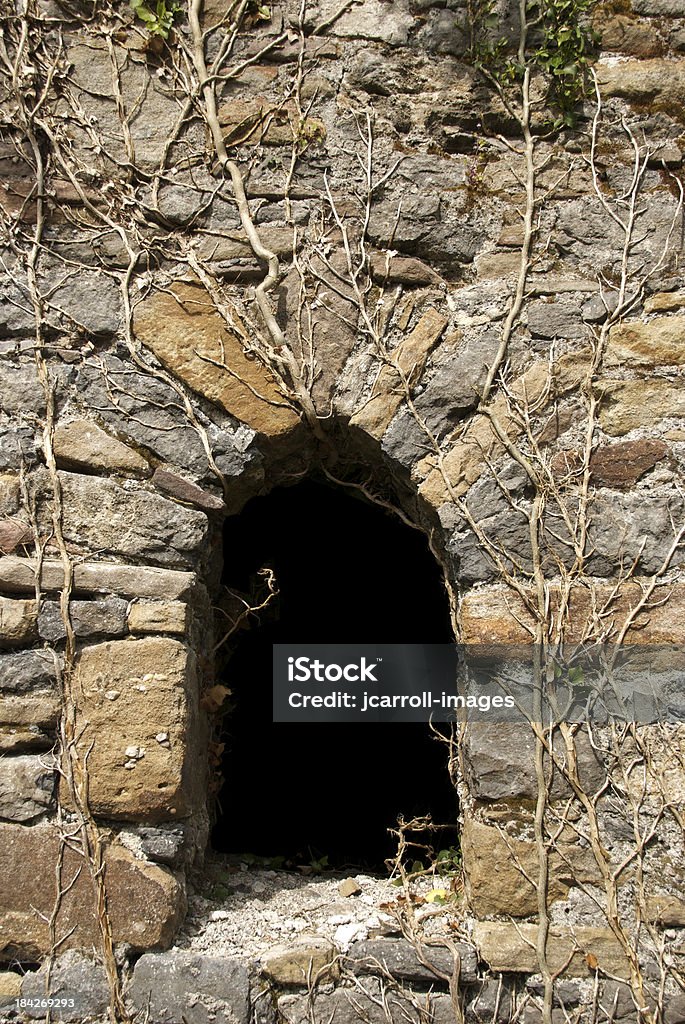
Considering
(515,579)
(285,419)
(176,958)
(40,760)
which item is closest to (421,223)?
(285,419)

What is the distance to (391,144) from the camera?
101 inches

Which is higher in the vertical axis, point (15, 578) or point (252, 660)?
point (252, 660)

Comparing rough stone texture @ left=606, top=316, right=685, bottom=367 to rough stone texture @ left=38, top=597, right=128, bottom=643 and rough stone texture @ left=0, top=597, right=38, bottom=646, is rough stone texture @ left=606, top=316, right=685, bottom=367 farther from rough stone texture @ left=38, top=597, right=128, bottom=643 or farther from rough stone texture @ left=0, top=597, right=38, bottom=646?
rough stone texture @ left=0, top=597, right=38, bottom=646

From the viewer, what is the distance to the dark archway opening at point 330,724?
4.22 m

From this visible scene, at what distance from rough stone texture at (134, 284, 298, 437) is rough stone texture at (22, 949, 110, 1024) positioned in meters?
1.41

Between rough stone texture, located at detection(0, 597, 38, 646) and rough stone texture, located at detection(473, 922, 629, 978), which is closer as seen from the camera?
rough stone texture, located at detection(473, 922, 629, 978)

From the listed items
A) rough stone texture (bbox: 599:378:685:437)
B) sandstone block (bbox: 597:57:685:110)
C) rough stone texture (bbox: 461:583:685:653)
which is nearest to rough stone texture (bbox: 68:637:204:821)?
rough stone texture (bbox: 461:583:685:653)

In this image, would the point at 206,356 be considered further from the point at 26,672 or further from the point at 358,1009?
the point at 358,1009

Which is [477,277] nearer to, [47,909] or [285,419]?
[285,419]

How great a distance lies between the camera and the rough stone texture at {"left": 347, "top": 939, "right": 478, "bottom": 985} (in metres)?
2.12

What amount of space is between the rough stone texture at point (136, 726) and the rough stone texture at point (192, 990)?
340 mm

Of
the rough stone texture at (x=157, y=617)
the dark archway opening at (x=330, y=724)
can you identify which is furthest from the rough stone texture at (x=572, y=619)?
the dark archway opening at (x=330, y=724)

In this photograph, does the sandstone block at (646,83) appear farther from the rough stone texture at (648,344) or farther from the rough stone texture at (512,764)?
the rough stone texture at (512,764)

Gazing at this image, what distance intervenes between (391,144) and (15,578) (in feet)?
5.28
